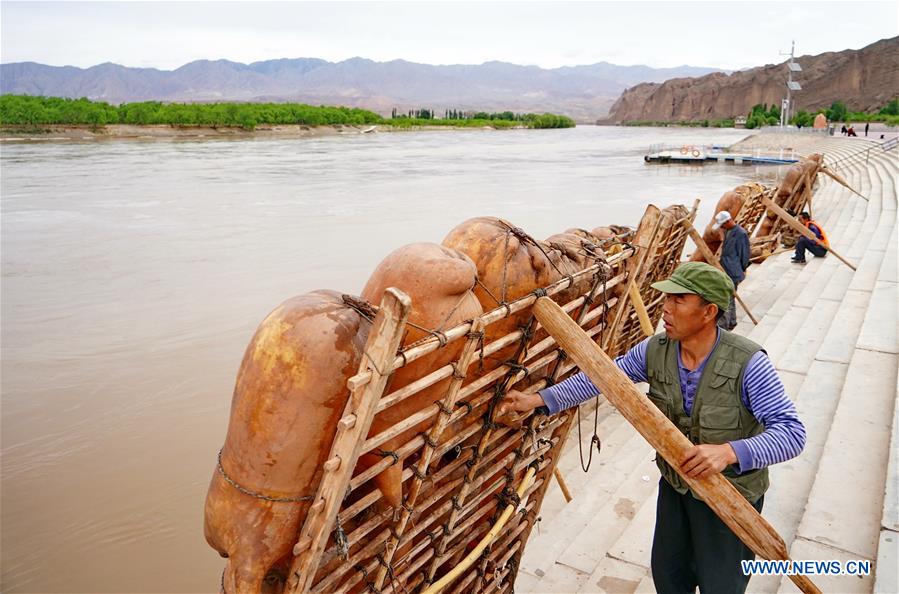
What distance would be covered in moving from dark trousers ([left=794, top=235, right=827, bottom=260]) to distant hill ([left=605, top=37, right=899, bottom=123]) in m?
90.8

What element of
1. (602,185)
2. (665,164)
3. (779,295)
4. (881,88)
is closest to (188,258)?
(779,295)

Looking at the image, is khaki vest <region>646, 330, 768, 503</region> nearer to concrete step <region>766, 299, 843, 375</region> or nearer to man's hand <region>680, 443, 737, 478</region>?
man's hand <region>680, 443, 737, 478</region>

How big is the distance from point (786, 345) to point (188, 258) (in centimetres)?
1049

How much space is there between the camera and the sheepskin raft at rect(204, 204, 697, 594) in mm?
1929

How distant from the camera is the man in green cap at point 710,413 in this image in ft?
6.63

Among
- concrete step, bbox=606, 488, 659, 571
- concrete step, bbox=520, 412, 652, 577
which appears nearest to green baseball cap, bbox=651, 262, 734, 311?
concrete step, bbox=606, 488, 659, 571

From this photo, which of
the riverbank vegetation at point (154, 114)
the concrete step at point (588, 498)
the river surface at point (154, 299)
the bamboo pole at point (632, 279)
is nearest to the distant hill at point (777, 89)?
the riverbank vegetation at point (154, 114)

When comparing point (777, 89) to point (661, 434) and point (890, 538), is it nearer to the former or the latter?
point (890, 538)

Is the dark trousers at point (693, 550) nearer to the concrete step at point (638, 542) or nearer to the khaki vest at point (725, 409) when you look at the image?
the khaki vest at point (725, 409)

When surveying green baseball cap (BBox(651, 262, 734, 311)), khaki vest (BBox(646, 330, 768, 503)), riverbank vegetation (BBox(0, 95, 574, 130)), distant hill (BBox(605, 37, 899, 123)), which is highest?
distant hill (BBox(605, 37, 899, 123))

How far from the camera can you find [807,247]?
9172 millimetres

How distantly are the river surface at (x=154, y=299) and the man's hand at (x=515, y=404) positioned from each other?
2.64 metres

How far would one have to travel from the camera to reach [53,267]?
37.9ft

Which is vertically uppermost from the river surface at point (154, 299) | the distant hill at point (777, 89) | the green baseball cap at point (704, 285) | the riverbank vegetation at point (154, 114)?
the distant hill at point (777, 89)
